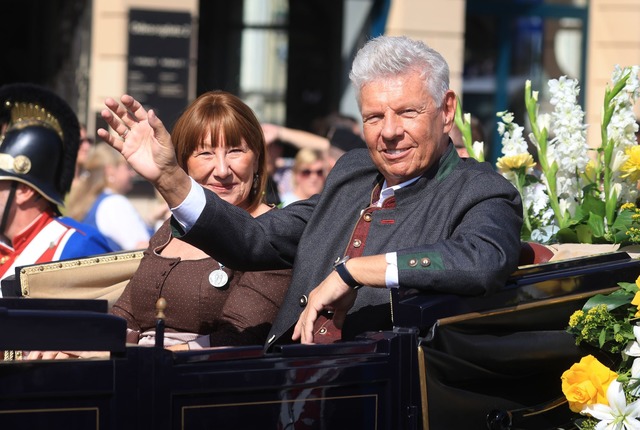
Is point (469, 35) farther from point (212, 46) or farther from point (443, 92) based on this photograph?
point (443, 92)

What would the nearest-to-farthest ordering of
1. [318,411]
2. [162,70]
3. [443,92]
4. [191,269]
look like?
[318,411]
[443,92]
[191,269]
[162,70]

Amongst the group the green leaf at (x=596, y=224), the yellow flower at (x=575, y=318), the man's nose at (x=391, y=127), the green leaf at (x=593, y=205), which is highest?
the man's nose at (x=391, y=127)

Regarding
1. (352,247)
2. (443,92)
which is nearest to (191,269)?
(352,247)

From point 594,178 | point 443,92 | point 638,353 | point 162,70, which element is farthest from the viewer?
point 162,70

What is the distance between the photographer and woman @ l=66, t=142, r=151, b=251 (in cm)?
659

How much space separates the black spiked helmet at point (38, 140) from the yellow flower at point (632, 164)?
2310 millimetres

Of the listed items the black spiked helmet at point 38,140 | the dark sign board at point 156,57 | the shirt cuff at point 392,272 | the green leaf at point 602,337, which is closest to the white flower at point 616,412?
the green leaf at point 602,337

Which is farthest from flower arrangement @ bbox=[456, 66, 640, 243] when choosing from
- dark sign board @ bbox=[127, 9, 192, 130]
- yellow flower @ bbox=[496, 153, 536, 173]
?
dark sign board @ bbox=[127, 9, 192, 130]

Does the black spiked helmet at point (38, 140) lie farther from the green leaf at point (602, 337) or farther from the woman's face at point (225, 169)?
the green leaf at point (602, 337)

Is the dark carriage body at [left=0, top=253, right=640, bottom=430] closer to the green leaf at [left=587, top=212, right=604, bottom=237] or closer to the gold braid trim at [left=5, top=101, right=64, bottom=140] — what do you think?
the green leaf at [left=587, top=212, right=604, bottom=237]

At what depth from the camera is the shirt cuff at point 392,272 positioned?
2817 mm

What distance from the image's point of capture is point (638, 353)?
2928 millimetres

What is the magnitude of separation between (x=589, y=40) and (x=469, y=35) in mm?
1304

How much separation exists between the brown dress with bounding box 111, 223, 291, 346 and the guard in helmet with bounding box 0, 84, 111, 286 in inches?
36.8
